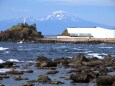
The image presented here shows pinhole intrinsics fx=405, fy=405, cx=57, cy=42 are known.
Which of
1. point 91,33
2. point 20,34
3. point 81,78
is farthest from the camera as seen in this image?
point 91,33

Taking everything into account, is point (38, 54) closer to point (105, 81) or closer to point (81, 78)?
point (81, 78)

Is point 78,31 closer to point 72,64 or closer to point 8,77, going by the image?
point 72,64

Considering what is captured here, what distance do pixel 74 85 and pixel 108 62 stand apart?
18.7 m

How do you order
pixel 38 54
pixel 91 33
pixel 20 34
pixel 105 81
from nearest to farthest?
1. pixel 105 81
2. pixel 38 54
3. pixel 20 34
4. pixel 91 33

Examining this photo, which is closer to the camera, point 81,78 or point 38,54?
point 81,78

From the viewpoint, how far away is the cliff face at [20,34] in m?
155

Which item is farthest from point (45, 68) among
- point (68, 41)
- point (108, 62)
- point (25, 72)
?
point (68, 41)

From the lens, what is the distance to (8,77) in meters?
31.8

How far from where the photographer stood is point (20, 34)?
506 feet

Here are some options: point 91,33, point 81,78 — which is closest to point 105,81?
point 81,78

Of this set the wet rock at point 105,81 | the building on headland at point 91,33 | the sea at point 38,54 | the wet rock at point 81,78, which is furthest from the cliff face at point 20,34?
the wet rock at point 105,81

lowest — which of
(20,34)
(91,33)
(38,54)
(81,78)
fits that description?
(38,54)

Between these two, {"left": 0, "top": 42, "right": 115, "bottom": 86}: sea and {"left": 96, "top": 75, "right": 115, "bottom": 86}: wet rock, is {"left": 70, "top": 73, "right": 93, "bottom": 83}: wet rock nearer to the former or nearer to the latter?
{"left": 0, "top": 42, "right": 115, "bottom": 86}: sea

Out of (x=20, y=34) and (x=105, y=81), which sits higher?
(x=20, y=34)
